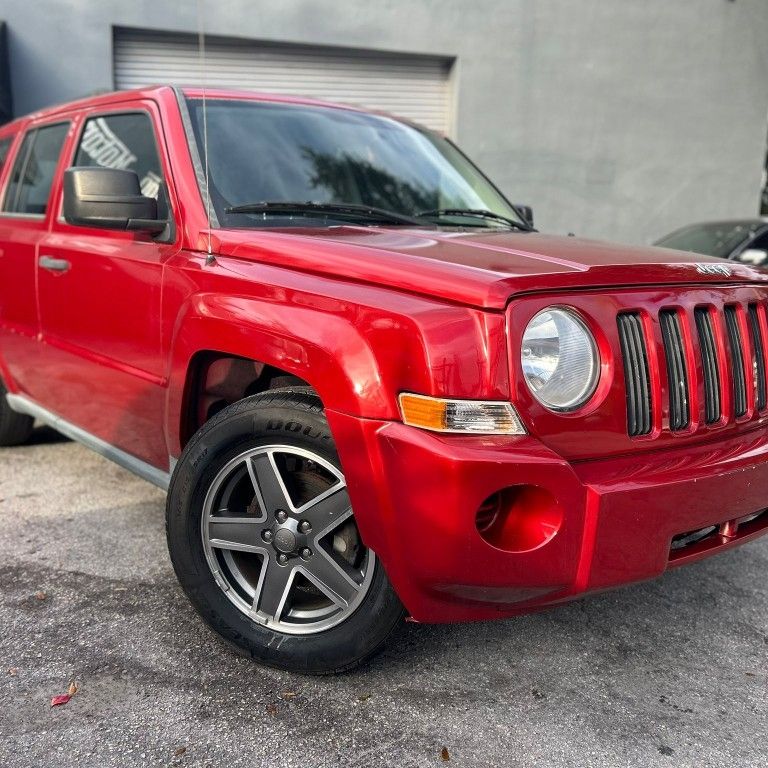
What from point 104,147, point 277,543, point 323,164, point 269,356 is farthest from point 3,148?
point 277,543

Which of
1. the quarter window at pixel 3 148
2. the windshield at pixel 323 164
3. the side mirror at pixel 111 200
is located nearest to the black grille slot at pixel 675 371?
the windshield at pixel 323 164

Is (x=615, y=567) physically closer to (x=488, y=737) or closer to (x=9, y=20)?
(x=488, y=737)

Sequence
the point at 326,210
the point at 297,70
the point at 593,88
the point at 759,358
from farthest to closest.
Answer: the point at 593,88
the point at 297,70
the point at 326,210
the point at 759,358

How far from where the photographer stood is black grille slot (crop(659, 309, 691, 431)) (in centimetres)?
215

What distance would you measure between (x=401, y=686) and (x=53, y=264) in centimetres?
236

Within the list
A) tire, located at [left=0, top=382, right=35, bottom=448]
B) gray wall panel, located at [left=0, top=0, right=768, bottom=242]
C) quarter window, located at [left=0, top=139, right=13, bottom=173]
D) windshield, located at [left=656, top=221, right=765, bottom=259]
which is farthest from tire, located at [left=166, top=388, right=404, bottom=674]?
gray wall panel, located at [left=0, top=0, right=768, bottom=242]

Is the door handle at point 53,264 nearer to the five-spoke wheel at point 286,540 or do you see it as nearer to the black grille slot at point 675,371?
the five-spoke wheel at point 286,540

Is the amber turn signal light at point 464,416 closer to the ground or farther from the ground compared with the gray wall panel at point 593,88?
closer to the ground

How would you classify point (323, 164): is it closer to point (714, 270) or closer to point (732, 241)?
point (714, 270)

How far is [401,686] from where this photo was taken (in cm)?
237

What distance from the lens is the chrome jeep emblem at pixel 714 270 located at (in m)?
2.38

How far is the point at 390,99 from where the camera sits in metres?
10.6

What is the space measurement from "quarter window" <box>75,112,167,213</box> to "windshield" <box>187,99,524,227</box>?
0.22 meters

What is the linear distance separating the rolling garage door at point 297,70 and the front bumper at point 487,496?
806cm
